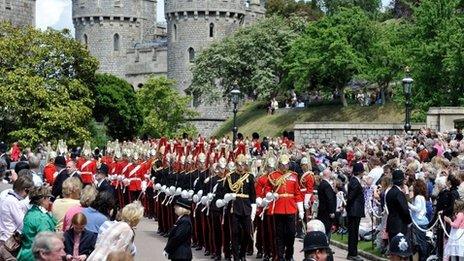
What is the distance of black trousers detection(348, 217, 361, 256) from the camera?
20.8 meters

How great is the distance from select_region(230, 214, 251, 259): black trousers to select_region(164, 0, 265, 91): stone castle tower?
69140mm

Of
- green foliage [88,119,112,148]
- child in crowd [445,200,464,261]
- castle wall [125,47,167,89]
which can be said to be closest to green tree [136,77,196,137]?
green foliage [88,119,112,148]

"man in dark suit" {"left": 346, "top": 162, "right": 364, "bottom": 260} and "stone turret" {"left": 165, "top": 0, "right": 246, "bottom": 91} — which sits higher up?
"stone turret" {"left": 165, "top": 0, "right": 246, "bottom": 91}

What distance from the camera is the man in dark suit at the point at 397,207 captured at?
18078mm

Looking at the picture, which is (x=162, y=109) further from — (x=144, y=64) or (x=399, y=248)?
(x=399, y=248)

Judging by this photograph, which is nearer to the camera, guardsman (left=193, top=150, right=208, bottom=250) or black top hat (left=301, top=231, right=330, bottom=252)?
black top hat (left=301, top=231, right=330, bottom=252)

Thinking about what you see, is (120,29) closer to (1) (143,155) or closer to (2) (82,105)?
(2) (82,105)

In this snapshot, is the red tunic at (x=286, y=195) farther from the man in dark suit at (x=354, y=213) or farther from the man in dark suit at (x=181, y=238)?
the man in dark suit at (x=181, y=238)

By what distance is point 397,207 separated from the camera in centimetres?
1811

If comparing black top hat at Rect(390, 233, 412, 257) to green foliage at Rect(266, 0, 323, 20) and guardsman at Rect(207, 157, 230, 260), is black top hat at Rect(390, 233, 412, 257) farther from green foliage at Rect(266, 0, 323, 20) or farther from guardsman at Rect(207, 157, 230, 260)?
green foliage at Rect(266, 0, 323, 20)

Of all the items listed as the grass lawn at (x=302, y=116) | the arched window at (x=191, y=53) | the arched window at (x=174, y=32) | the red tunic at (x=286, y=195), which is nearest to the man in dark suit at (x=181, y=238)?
the red tunic at (x=286, y=195)

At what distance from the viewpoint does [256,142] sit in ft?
133

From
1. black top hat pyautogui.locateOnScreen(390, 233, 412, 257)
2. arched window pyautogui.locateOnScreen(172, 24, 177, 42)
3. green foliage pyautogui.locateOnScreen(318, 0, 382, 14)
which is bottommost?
black top hat pyautogui.locateOnScreen(390, 233, 412, 257)

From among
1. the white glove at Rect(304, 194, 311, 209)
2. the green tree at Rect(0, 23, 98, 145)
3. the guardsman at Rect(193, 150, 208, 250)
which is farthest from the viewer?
the green tree at Rect(0, 23, 98, 145)
